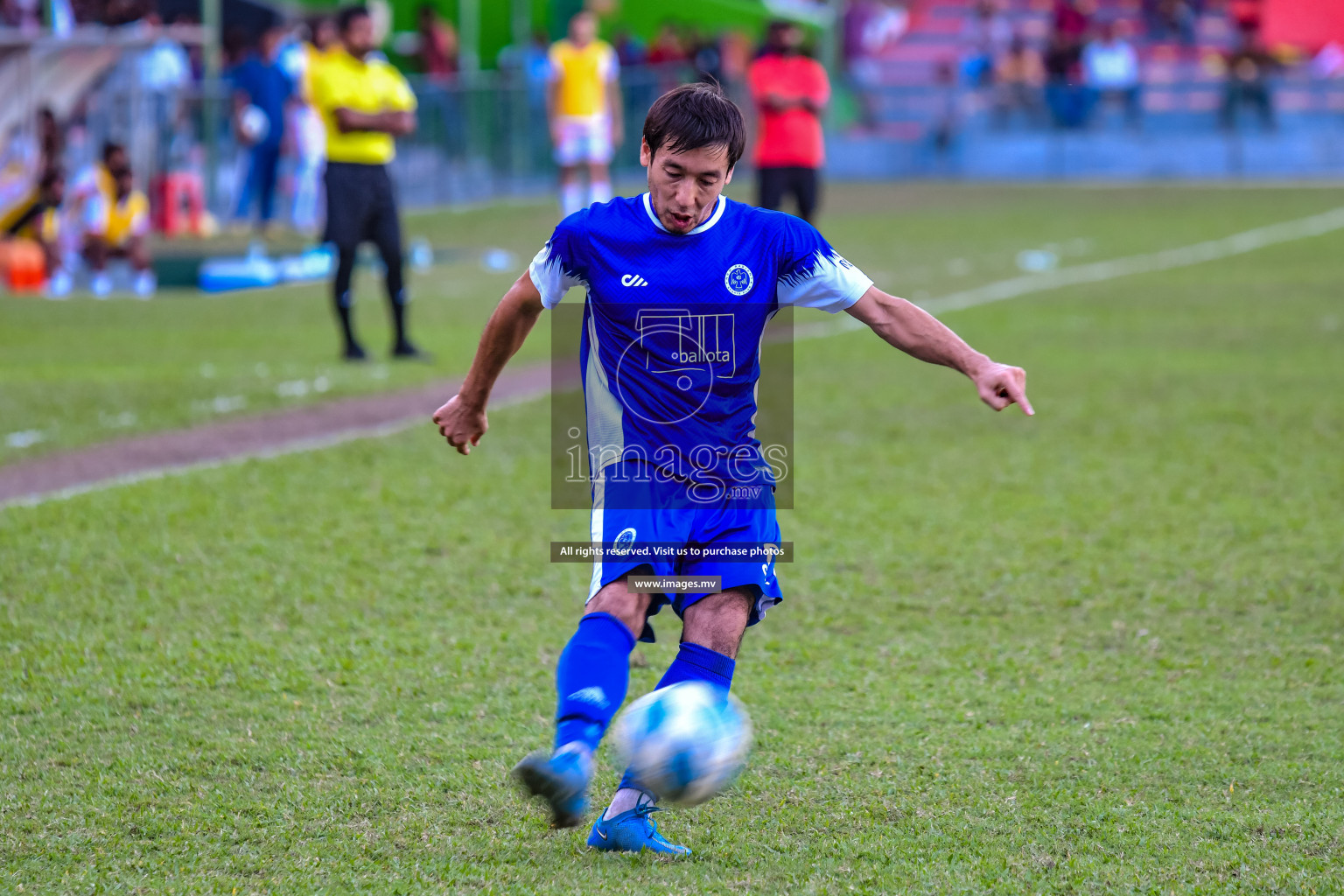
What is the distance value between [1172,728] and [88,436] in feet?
18.9

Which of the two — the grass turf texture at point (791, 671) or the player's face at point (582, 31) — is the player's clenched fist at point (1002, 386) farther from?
the player's face at point (582, 31)

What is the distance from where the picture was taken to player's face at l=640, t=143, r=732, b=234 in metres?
3.45

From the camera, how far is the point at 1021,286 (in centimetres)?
1537

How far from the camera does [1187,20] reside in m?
34.2

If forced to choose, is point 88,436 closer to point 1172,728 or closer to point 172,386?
point 172,386

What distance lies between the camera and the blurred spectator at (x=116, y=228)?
15.1 metres

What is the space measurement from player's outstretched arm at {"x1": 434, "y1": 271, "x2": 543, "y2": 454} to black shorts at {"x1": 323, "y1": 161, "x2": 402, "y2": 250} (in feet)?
21.9

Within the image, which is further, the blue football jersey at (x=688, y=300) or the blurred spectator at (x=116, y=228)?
the blurred spectator at (x=116, y=228)

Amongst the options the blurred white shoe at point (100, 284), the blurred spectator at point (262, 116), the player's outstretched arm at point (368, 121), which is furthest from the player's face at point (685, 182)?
the blurred spectator at point (262, 116)

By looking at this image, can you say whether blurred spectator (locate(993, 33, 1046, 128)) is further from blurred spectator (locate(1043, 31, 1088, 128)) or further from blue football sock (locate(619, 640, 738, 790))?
blue football sock (locate(619, 640, 738, 790))

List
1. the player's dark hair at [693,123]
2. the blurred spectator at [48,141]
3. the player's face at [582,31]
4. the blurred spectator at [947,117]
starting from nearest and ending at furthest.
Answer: the player's dark hair at [693,123] → the blurred spectator at [48,141] → the player's face at [582,31] → the blurred spectator at [947,117]

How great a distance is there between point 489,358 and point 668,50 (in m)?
25.1

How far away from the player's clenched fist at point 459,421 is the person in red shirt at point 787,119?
9965 millimetres

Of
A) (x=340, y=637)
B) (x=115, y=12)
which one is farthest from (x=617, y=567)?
(x=115, y=12)
